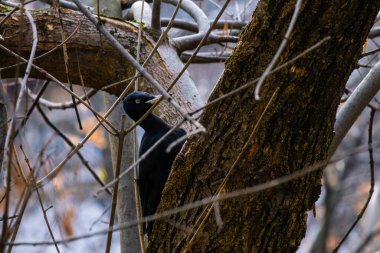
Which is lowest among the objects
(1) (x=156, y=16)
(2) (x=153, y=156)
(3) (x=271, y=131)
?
(3) (x=271, y=131)

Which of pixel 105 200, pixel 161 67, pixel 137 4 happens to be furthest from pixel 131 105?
pixel 105 200

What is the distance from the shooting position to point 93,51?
14.2 ft

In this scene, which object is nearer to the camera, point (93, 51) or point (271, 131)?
point (271, 131)

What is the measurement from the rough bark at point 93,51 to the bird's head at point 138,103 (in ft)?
0.31

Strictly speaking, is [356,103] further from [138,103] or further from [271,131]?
[138,103]

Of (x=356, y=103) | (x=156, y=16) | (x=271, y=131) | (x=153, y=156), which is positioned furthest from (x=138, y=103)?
(x=271, y=131)

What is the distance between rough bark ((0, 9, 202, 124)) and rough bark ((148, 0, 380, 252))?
4.22ft

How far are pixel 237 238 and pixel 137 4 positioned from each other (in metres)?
2.65

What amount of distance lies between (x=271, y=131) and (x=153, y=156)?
155cm

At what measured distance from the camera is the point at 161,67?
423 centimetres

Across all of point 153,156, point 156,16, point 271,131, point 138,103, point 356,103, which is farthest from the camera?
point 138,103

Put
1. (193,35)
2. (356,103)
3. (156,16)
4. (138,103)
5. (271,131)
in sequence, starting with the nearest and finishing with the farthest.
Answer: (271,131) < (356,103) < (156,16) < (138,103) < (193,35)

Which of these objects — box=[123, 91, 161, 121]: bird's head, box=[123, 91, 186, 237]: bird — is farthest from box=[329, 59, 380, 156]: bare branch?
box=[123, 91, 161, 121]: bird's head

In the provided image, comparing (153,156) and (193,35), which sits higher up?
(193,35)
